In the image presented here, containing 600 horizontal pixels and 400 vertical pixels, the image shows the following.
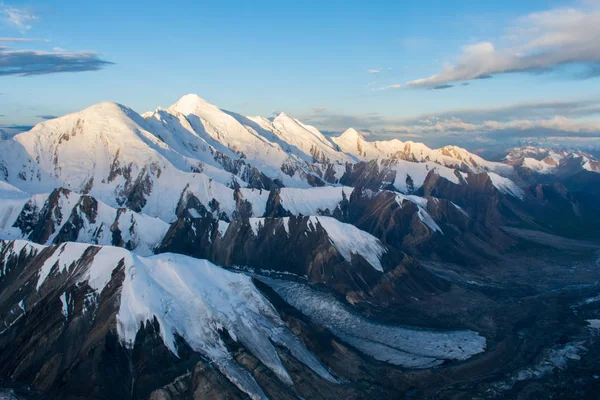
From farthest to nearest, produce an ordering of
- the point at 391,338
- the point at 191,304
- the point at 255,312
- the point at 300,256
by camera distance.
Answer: the point at 300,256 → the point at 391,338 → the point at 255,312 → the point at 191,304

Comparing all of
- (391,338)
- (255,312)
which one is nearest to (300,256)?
(391,338)

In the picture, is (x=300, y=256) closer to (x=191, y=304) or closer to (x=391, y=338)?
(x=391, y=338)

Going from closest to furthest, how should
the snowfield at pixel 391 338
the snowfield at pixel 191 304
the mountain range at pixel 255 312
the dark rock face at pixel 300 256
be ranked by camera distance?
the mountain range at pixel 255 312 → the snowfield at pixel 191 304 → the snowfield at pixel 391 338 → the dark rock face at pixel 300 256

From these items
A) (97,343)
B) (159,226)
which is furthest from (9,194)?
(97,343)

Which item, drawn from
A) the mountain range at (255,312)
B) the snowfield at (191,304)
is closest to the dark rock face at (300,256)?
the mountain range at (255,312)

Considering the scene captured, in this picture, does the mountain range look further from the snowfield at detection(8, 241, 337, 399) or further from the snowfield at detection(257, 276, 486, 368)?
the snowfield at detection(257, 276, 486, 368)

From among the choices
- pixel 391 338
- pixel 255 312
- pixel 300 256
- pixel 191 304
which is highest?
pixel 191 304

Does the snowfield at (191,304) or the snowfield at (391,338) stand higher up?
the snowfield at (191,304)

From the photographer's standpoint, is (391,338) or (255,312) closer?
(255,312)

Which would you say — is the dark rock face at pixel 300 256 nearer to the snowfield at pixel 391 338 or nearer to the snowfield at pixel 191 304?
the snowfield at pixel 391 338

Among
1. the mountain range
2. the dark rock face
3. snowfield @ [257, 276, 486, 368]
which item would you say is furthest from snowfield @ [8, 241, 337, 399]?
the dark rock face

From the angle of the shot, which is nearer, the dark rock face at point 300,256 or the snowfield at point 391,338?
the snowfield at point 391,338

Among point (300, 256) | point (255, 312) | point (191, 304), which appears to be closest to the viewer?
point (191, 304)
